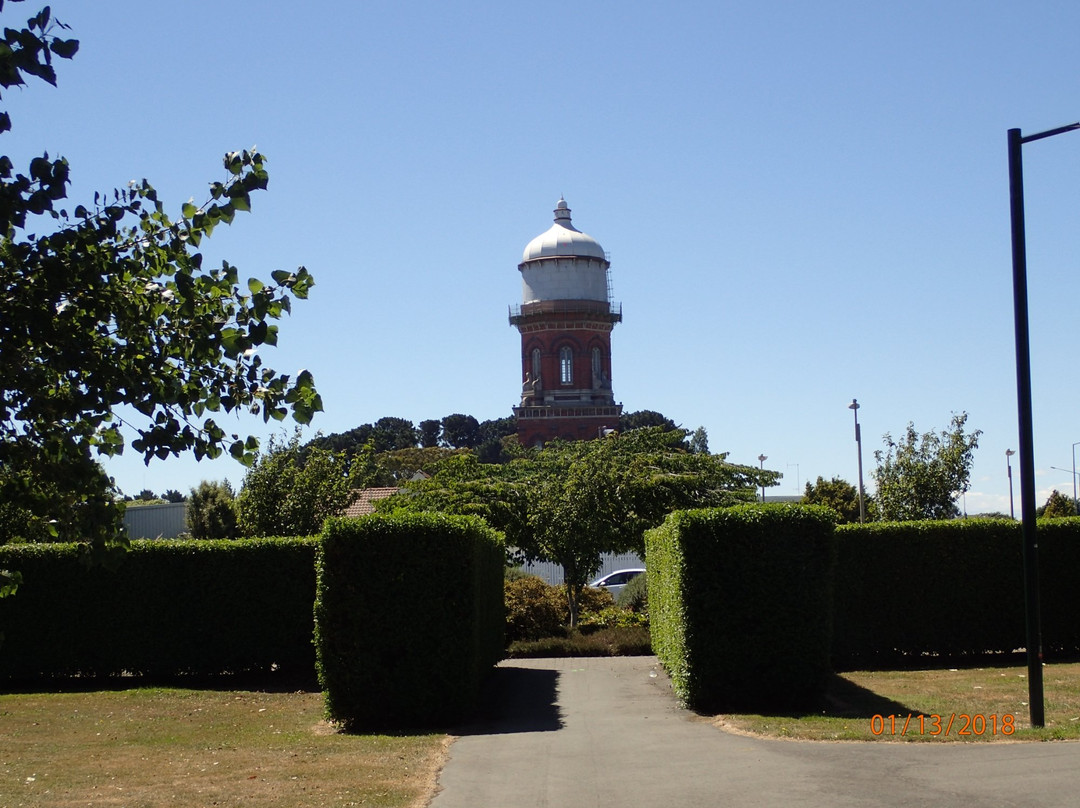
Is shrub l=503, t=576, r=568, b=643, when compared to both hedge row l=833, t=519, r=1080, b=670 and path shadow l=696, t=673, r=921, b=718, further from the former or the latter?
path shadow l=696, t=673, r=921, b=718

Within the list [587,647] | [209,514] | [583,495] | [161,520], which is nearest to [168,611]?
[587,647]

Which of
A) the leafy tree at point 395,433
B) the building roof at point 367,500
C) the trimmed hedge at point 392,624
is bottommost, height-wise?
the trimmed hedge at point 392,624

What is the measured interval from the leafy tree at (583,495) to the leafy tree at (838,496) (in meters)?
24.2

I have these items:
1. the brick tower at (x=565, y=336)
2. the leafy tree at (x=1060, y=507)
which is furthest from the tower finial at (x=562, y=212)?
the leafy tree at (x=1060, y=507)

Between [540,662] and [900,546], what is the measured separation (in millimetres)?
7688

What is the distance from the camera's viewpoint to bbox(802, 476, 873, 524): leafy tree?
55.3 m

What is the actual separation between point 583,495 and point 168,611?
36.1 feet

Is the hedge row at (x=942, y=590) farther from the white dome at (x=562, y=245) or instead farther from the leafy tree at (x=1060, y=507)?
the white dome at (x=562, y=245)

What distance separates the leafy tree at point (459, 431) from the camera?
395 feet

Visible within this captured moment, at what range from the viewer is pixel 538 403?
80.8 metres

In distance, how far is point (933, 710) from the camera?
14516mm

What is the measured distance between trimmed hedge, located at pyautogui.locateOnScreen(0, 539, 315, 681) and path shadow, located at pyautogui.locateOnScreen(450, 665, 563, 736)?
3863 mm

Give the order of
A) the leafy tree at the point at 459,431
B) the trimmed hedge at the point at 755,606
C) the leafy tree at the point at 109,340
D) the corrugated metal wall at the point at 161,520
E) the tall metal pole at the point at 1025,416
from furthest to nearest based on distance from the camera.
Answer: the leafy tree at the point at 459,431, the corrugated metal wall at the point at 161,520, the trimmed hedge at the point at 755,606, the tall metal pole at the point at 1025,416, the leafy tree at the point at 109,340

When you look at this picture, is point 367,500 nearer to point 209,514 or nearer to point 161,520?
point 209,514
